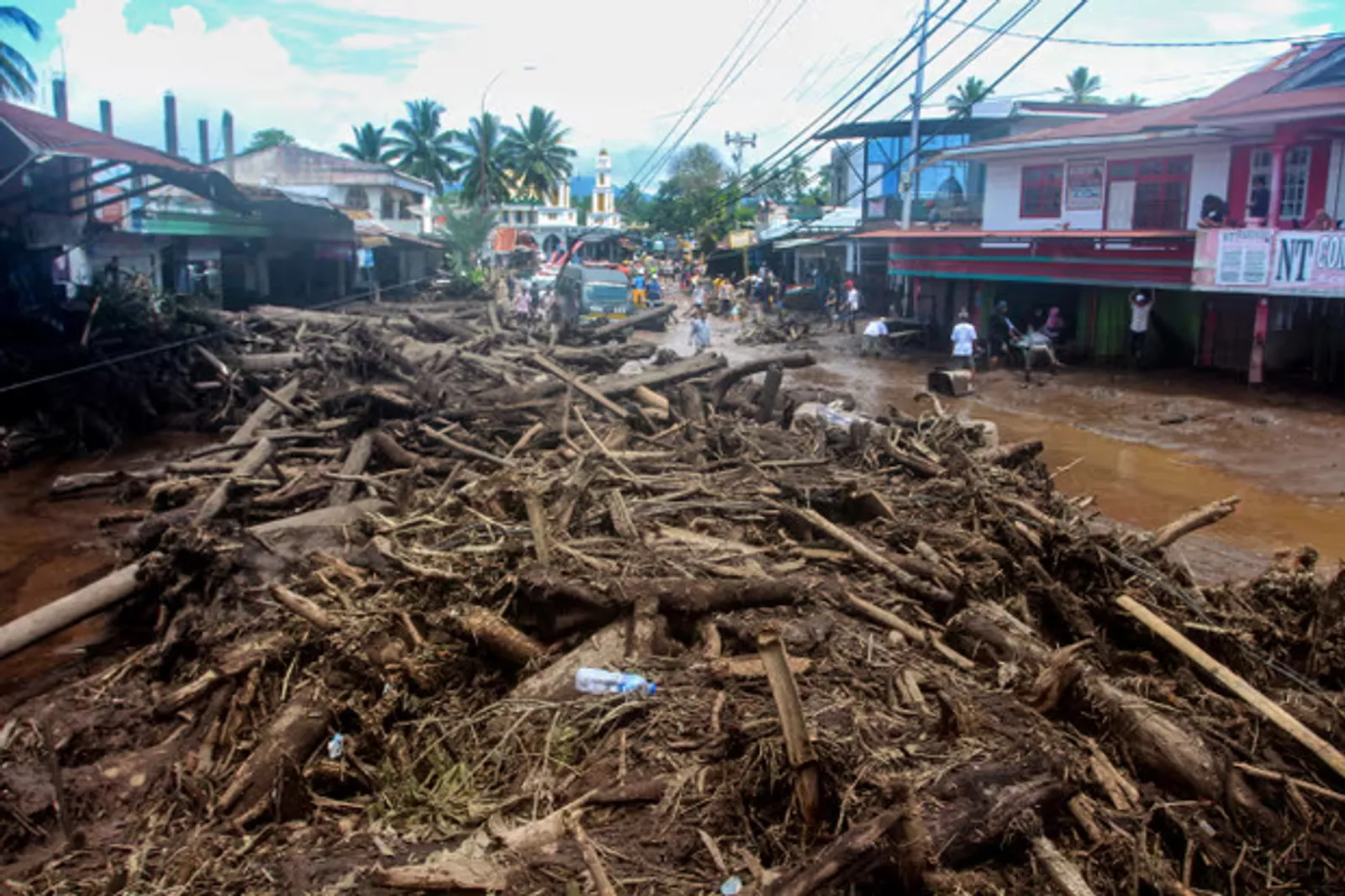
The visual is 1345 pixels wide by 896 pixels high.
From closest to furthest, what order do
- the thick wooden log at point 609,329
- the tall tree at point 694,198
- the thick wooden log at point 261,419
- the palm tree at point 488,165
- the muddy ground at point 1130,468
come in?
the muddy ground at point 1130,468 < the thick wooden log at point 261,419 < the thick wooden log at point 609,329 < the tall tree at point 694,198 < the palm tree at point 488,165

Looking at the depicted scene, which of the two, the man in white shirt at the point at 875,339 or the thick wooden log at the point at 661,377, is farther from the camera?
the man in white shirt at the point at 875,339

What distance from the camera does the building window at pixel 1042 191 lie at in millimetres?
27109

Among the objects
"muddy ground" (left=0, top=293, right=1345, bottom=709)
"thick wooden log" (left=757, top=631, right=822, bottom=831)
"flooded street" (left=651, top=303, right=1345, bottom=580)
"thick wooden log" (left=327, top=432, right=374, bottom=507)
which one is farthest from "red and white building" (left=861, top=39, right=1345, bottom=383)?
"thick wooden log" (left=757, top=631, right=822, bottom=831)

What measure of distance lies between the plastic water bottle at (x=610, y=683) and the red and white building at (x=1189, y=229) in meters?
18.5

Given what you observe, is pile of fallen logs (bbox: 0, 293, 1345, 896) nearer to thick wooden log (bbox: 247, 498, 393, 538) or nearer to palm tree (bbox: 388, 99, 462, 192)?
thick wooden log (bbox: 247, 498, 393, 538)

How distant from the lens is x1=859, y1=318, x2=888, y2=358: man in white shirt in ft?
97.7

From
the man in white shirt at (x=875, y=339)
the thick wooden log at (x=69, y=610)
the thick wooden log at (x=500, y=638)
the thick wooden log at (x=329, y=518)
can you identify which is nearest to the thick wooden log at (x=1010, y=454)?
the thick wooden log at (x=500, y=638)

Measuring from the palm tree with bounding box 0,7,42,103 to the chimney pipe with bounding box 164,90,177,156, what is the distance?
840 centimetres

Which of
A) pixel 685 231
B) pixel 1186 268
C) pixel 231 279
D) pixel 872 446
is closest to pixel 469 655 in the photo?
pixel 872 446

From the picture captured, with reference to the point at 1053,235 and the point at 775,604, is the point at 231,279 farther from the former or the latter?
the point at 775,604

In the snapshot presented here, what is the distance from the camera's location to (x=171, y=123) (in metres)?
39.8

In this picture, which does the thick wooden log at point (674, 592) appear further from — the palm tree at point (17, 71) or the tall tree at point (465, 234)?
the tall tree at point (465, 234)

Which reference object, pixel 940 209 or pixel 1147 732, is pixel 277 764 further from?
pixel 940 209

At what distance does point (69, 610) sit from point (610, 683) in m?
5.02
